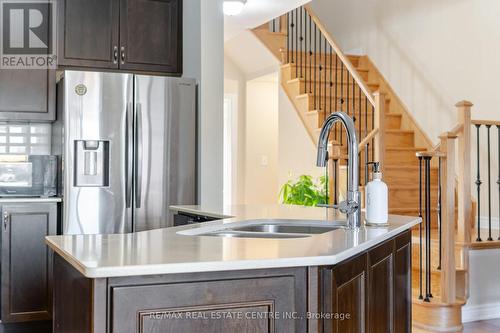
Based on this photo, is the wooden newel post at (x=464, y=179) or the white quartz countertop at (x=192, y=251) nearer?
the white quartz countertop at (x=192, y=251)

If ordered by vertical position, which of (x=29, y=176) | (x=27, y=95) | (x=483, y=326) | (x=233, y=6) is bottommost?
(x=483, y=326)

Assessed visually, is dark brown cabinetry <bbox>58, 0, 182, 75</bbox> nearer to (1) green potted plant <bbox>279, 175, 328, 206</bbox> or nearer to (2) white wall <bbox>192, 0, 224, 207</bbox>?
(2) white wall <bbox>192, 0, 224, 207</bbox>

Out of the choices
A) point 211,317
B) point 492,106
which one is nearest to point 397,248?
point 211,317

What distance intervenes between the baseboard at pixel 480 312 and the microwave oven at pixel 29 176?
10.1ft

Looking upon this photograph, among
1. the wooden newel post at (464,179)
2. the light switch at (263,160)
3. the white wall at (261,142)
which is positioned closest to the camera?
the wooden newel post at (464,179)

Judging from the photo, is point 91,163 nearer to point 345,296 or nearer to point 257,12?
point 257,12

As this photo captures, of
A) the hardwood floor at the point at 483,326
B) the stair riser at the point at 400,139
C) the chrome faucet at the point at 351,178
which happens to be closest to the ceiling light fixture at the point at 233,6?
the stair riser at the point at 400,139

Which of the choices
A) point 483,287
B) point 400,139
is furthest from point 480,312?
point 400,139

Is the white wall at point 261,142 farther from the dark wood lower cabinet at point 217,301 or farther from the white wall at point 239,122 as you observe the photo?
the dark wood lower cabinet at point 217,301

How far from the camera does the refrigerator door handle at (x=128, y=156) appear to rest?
4141 mm

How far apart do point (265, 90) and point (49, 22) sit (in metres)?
4.37

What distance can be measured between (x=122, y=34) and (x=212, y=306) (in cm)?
338

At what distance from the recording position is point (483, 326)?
4.29 m

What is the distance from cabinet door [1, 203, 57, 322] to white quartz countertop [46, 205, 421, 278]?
2066 millimetres
